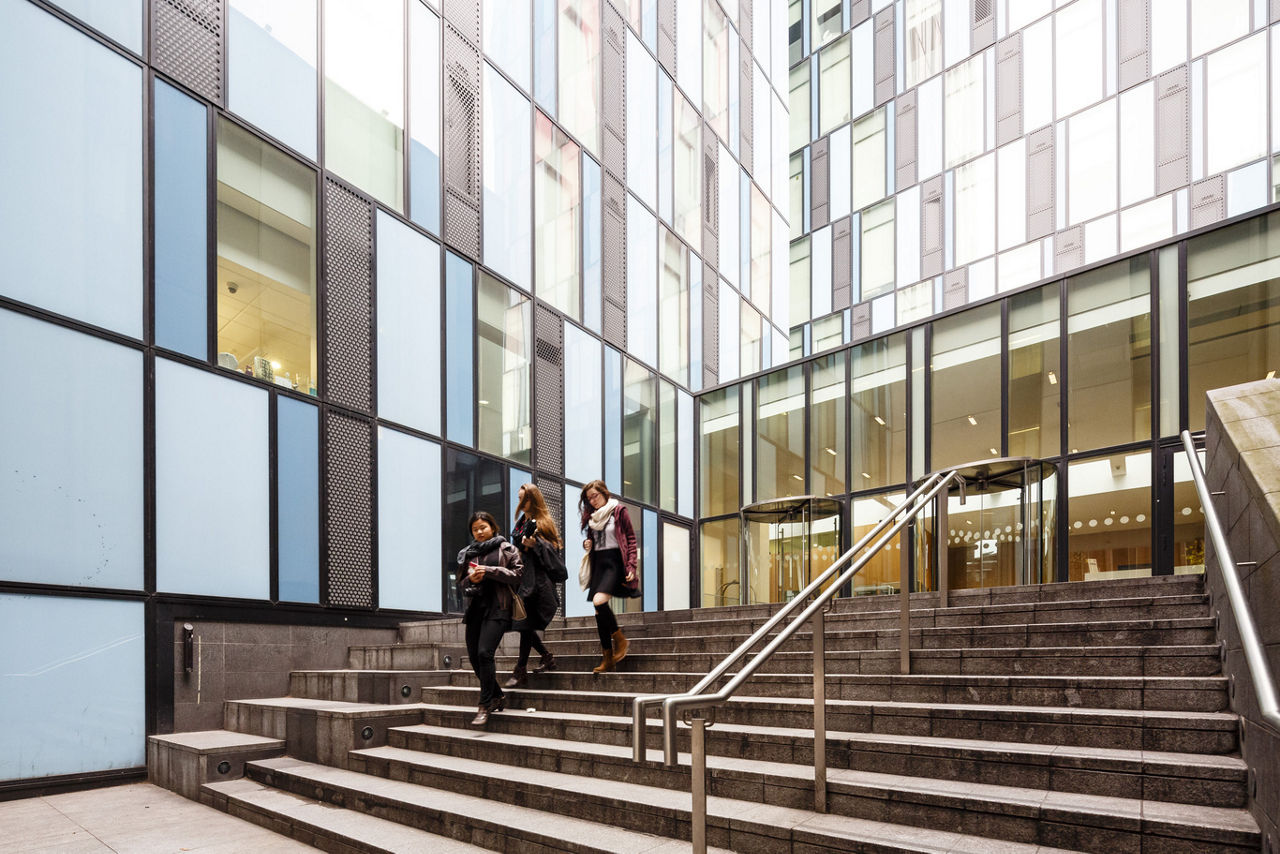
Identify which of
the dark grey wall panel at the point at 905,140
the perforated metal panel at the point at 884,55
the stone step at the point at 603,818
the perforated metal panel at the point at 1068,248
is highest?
the perforated metal panel at the point at 884,55

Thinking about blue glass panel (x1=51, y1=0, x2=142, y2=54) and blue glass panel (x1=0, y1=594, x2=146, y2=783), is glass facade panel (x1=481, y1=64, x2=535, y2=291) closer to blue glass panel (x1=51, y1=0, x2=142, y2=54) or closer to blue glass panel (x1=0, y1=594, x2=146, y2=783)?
blue glass panel (x1=51, y1=0, x2=142, y2=54)

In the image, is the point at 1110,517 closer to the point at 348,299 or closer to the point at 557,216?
the point at 557,216

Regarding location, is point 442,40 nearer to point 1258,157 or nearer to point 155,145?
point 155,145

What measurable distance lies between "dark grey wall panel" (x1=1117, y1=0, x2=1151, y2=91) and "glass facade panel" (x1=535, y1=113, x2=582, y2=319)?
13731mm

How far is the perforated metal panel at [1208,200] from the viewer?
19438 mm

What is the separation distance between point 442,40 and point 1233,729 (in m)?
13.2

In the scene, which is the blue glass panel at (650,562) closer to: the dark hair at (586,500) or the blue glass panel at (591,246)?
the blue glass panel at (591,246)

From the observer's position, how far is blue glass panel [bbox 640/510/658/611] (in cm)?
1711

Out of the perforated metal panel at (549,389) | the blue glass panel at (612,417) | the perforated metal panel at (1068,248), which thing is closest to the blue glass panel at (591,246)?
the blue glass panel at (612,417)

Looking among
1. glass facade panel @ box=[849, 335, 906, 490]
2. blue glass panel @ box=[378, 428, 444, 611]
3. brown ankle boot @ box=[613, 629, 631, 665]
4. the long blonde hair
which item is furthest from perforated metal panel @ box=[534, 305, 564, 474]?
brown ankle boot @ box=[613, 629, 631, 665]

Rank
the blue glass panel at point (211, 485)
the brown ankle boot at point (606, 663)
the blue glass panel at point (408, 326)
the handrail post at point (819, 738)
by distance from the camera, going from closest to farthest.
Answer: the handrail post at point (819, 738) → the brown ankle boot at point (606, 663) → the blue glass panel at point (211, 485) → the blue glass panel at point (408, 326)

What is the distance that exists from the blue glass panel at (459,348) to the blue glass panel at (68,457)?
4762 millimetres

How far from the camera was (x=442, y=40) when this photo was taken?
13.6m

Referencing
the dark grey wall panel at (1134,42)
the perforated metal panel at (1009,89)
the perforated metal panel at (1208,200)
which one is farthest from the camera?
the perforated metal panel at (1009,89)
